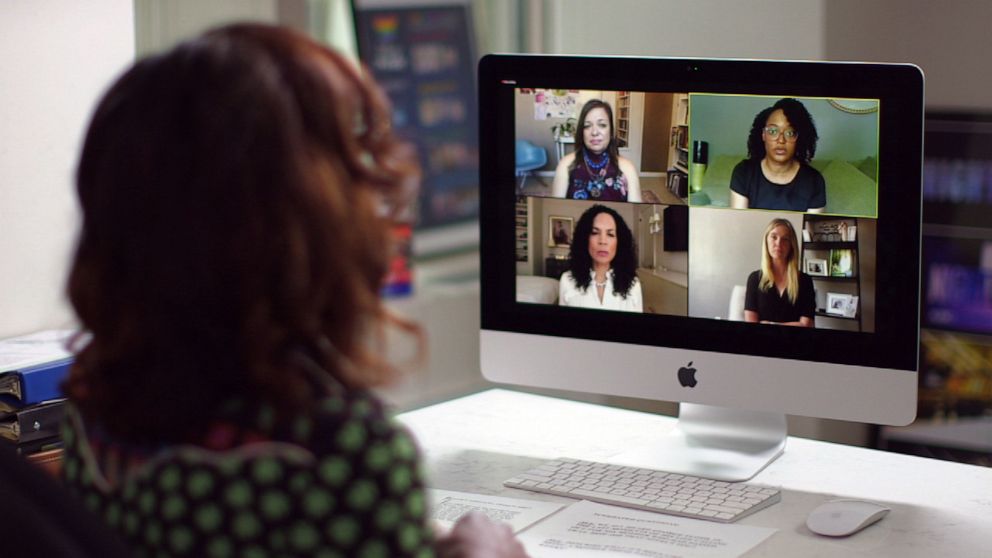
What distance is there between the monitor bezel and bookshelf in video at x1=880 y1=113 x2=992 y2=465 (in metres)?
1.38

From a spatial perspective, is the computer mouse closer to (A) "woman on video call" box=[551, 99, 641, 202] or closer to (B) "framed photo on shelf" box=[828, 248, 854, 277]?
(B) "framed photo on shelf" box=[828, 248, 854, 277]

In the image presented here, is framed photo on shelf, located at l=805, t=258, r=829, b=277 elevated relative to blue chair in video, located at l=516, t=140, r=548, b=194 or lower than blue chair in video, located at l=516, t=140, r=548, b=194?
lower

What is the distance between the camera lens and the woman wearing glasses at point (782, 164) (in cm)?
154

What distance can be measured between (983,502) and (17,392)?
124 centimetres

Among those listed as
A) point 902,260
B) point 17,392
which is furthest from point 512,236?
point 17,392

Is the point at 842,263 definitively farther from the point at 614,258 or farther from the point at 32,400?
the point at 32,400

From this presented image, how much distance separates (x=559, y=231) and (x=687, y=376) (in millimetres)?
272

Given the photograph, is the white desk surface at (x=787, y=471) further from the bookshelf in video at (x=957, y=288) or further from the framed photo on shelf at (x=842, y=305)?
the bookshelf in video at (x=957, y=288)

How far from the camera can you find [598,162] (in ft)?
5.46

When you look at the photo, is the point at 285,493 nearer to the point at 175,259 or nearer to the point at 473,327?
the point at 175,259

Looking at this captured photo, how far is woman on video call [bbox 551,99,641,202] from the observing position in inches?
64.9

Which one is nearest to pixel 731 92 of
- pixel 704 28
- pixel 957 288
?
pixel 704 28

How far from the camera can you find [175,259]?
82cm

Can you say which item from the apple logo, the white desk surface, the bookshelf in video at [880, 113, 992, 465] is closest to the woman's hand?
the white desk surface
